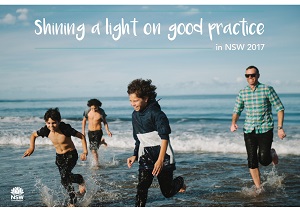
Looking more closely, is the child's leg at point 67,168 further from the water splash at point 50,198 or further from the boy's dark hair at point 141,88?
the boy's dark hair at point 141,88

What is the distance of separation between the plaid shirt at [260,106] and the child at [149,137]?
5.37 ft

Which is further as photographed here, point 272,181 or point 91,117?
point 91,117

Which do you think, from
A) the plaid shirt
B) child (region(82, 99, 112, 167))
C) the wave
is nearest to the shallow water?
child (region(82, 99, 112, 167))

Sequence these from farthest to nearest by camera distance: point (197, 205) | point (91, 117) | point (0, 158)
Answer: point (0, 158)
point (91, 117)
point (197, 205)

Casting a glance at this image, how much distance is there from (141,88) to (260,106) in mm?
1991

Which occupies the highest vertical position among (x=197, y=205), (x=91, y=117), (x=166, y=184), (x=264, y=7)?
(x=264, y=7)

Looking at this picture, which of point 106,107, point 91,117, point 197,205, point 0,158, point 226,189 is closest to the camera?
point 197,205

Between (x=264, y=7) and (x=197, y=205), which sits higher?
(x=264, y=7)

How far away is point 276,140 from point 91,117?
5546 mm

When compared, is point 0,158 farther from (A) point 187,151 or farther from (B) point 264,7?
(B) point 264,7

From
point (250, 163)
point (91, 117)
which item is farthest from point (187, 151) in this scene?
point (250, 163)

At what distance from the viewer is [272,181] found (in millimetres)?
6586

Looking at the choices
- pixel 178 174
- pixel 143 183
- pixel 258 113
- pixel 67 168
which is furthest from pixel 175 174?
pixel 143 183
